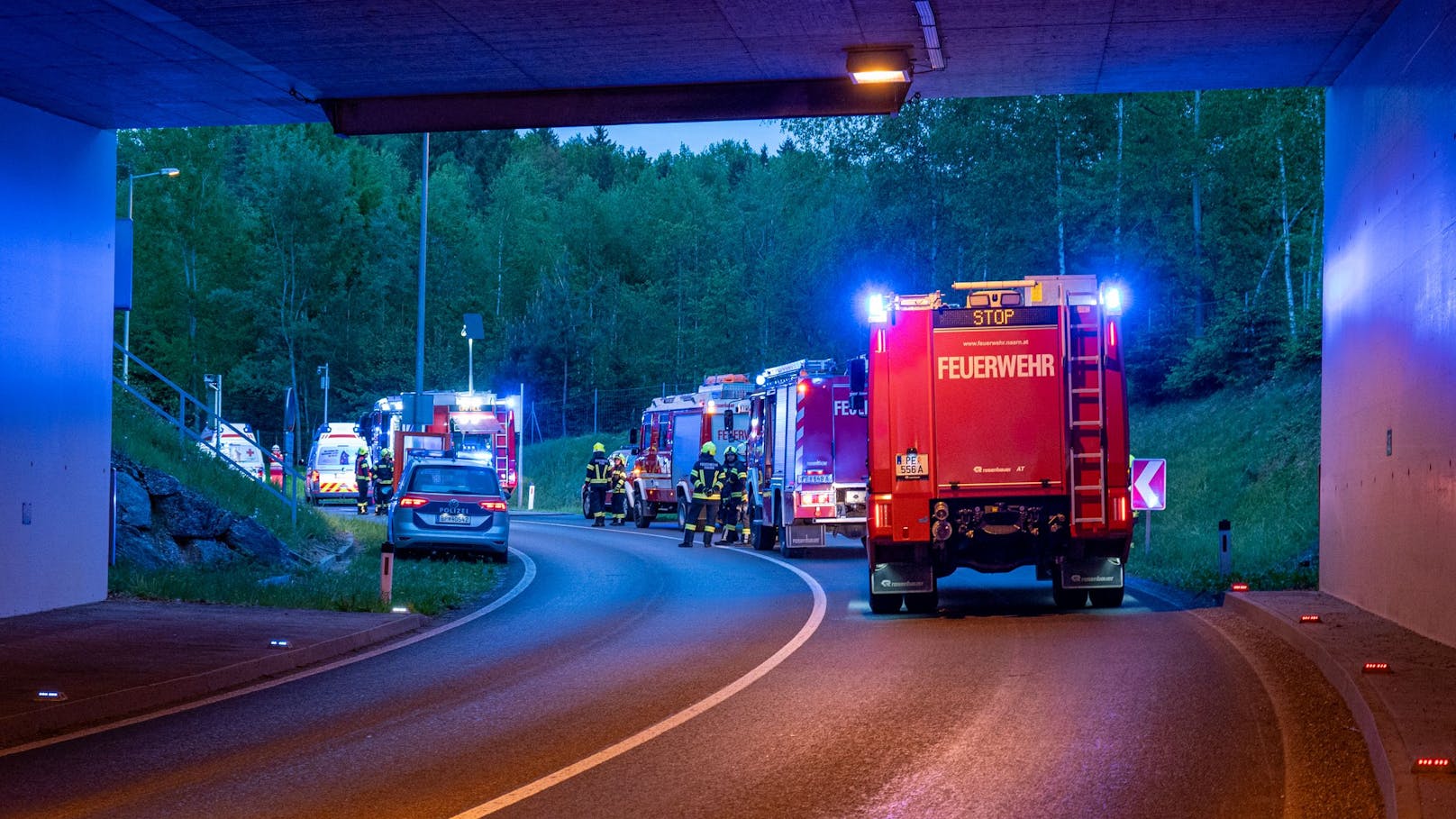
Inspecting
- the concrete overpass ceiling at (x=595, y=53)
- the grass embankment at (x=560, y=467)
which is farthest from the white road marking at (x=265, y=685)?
the grass embankment at (x=560, y=467)

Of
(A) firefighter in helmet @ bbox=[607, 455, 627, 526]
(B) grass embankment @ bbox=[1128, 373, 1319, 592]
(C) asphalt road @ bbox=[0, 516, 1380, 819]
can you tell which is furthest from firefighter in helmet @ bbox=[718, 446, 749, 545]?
(C) asphalt road @ bbox=[0, 516, 1380, 819]

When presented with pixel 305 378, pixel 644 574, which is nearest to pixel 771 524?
pixel 644 574

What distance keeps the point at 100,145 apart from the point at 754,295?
59.6m

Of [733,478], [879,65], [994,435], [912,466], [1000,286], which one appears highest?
[879,65]

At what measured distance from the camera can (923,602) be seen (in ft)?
55.9

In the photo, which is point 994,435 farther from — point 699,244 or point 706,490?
point 699,244

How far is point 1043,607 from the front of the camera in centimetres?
1761

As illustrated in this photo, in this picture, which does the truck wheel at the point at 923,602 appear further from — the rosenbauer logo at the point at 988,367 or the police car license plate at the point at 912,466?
the rosenbauer logo at the point at 988,367

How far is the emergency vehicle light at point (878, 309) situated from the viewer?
1661 cm

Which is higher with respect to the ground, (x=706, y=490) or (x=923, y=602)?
(x=706, y=490)

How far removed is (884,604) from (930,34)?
6196mm

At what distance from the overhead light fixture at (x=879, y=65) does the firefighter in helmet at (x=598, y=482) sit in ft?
→ 84.9

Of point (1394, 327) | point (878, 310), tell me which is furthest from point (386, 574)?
point (1394, 327)

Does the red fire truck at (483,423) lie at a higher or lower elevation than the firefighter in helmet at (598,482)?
higher
